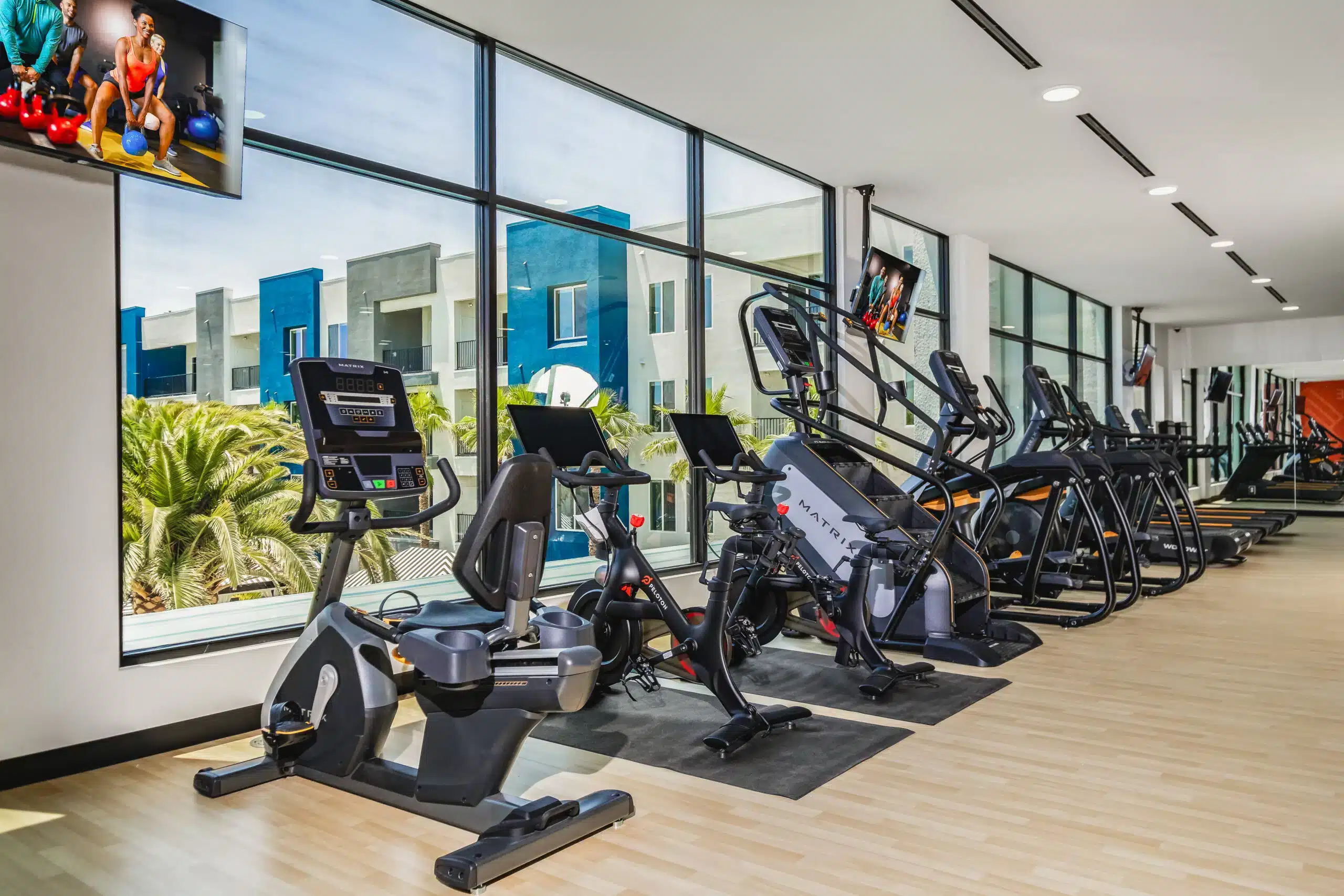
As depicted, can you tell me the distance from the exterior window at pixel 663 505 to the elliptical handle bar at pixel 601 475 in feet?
7.70

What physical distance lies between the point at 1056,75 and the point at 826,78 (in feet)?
3.95

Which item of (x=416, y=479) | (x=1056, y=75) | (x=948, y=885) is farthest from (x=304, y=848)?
(x=1056, y=75)

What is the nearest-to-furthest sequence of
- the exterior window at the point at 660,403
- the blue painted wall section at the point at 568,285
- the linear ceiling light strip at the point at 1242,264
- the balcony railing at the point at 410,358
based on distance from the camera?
the balcony railing at the point at 410,358, the blue painted wall section at the point at 568,285, the exterior window at the point at 660,403, the linear ceiling light strip at the point at 1242,264

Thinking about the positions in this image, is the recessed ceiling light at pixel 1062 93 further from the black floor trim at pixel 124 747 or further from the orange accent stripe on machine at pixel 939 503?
the black floor trim at pixel 124 747

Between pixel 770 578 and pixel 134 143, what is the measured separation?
9.93ft

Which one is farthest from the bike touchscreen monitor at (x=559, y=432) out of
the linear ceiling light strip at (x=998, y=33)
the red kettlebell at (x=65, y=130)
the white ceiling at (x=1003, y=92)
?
the linear ceiling light strip at (x=998, y=33)

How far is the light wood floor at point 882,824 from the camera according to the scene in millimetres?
2396

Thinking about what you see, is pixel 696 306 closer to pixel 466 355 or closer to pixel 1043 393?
pixel 466 355

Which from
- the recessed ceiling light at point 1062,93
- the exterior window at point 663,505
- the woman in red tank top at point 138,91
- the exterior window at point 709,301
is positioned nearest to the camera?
the woman in red tank top at point 138,91

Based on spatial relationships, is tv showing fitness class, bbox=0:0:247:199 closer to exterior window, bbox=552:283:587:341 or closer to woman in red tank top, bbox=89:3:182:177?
woman in red tank top, bbox=89:3:182:177

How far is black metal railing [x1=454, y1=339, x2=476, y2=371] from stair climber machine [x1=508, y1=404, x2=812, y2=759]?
1025 mm

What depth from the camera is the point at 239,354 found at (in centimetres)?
392

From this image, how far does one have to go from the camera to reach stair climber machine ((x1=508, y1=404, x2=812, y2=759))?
3.51 m

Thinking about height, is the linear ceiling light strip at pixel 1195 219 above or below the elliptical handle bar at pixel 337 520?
above
